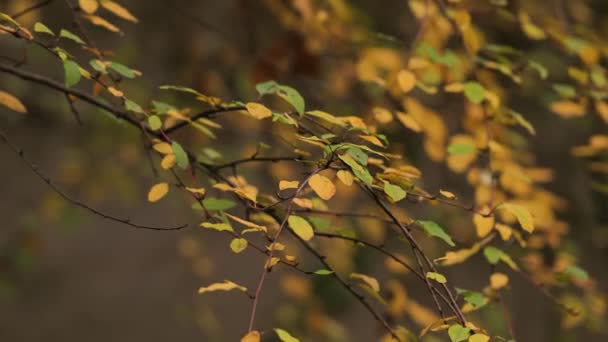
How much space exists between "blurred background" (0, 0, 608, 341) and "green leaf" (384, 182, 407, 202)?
114 cm

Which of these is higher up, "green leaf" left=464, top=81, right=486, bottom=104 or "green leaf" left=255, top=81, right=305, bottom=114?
"green leaf" left=255, top=81, right=305, bottom=114

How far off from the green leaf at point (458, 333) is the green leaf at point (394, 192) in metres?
0.14

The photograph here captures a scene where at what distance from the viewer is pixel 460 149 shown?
1.17 m

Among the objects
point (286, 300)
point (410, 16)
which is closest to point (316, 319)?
point (286, 300)

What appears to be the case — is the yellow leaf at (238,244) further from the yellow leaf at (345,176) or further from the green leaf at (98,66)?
the green leaf at (98,66)

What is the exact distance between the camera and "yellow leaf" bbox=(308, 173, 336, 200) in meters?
0.82

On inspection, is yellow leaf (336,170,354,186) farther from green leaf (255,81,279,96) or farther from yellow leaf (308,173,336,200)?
green leaf (255,81,279,96)

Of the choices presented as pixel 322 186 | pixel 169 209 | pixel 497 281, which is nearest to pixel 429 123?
pixel 497 281

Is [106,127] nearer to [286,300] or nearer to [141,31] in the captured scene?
[141,31]

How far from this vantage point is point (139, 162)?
2.19 metres

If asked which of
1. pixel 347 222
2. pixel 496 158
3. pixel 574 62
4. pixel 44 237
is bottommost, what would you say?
pixel 44 237

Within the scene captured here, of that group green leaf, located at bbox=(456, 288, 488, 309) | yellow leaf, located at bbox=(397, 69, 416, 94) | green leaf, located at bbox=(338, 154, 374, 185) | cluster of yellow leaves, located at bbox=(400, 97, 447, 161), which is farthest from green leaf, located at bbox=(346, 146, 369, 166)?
cluster of yellow leaves, located at bbox=(400, 97, 447, 161)

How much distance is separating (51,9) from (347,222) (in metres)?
1.03

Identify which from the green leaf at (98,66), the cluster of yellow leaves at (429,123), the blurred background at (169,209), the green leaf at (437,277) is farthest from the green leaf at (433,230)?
the blurred background at (169,209)
